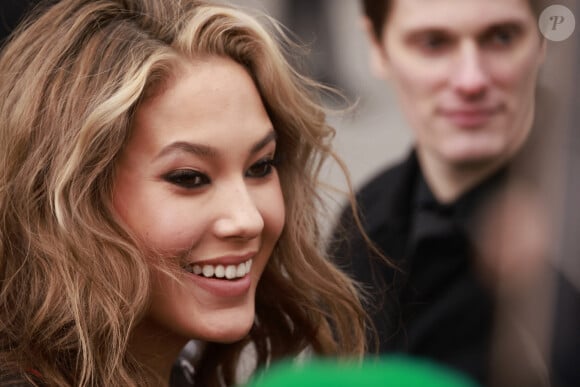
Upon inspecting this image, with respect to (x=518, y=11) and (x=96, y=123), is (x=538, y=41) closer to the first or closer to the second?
(x=518, y=11)

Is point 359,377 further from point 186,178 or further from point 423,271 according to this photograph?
point 423,271

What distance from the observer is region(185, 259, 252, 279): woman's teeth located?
1842mm

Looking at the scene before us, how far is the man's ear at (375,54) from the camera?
101 inches

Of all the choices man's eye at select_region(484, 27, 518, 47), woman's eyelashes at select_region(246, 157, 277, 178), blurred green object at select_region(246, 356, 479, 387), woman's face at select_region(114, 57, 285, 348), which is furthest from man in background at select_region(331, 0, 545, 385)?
blurred green object at select_region(246, 356, 479, 387)

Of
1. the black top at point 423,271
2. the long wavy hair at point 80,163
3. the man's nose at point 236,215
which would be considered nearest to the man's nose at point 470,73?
the black top at point 423,271

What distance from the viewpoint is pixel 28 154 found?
179 centimetres

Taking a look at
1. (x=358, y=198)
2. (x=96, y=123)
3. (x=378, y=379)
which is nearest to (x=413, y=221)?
(x=358, y=198)

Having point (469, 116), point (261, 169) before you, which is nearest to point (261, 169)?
point (261, 169)

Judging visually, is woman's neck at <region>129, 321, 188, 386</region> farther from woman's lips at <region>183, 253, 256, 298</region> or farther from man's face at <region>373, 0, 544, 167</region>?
man's face at <region>373, 0, 544, 167</region>

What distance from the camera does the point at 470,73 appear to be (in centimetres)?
228

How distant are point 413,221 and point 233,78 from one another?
0.82 metres

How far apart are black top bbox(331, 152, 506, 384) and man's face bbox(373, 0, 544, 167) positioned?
126 millimetres

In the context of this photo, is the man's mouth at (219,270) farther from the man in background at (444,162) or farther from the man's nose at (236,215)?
the man in background at (444,162)

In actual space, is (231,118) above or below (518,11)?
below
